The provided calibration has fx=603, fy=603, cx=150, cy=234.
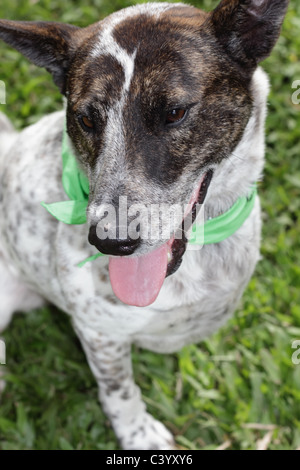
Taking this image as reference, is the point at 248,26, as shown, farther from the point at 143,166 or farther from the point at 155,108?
the point at 143,166

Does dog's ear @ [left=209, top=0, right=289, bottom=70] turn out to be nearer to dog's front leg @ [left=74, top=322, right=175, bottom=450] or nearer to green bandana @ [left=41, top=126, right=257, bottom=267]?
green bandana @ [left=41, top=126, right=257, bottom=267]

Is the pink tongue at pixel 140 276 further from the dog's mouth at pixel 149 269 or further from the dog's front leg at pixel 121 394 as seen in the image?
the dog's front leg at pixel 121 394

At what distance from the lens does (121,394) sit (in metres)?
3.64

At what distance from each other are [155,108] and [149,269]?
748 millimetres

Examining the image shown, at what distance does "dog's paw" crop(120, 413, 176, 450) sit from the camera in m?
3.78

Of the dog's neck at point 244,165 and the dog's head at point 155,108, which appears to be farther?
the dog's neck at point 244,165

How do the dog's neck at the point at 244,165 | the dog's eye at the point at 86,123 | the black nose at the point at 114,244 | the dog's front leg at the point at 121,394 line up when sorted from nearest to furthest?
1. the black nose at the point at 114,244
2. the dog's eye at the point at 86,123
3. the dog's neck at the point at 244,165
4. the dog's front leg at the point at 121,394

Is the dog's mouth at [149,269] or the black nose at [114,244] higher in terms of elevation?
the black nose at [114,244]

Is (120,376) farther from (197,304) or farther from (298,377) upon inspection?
(298,377)

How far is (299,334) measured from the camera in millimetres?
4125

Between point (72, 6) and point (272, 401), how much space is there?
423cm

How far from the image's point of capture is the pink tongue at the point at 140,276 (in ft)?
9.12

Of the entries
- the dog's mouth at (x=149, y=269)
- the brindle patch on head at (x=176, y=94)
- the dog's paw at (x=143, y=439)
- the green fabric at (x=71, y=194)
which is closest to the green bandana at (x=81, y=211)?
the green fabric at (x=71, y=194)

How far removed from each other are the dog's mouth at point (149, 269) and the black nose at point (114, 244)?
0.25m
